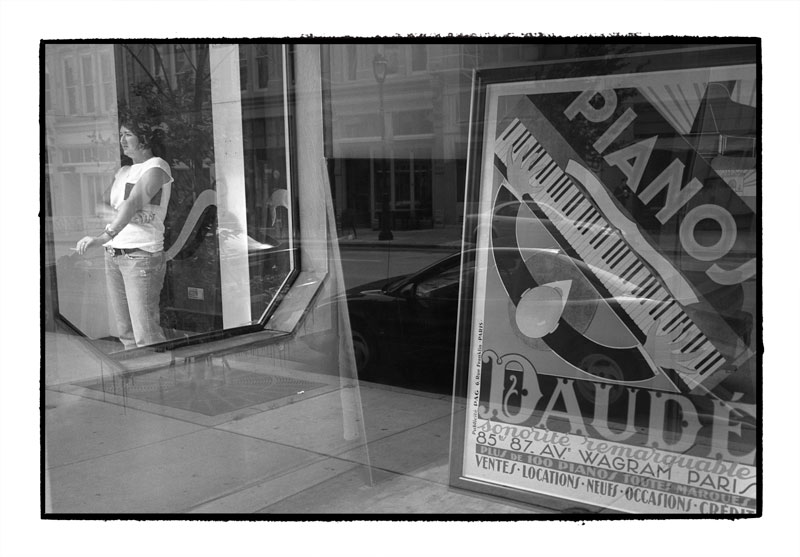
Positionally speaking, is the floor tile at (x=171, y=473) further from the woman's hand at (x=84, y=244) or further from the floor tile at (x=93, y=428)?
the woman's hand at (x=84, y=244)

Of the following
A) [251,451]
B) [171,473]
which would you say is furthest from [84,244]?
[251,451]

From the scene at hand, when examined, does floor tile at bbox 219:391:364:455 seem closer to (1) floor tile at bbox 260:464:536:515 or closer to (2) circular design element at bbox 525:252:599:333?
(1) floor tile at bbox 260:464:536:515

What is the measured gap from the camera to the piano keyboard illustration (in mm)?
3686

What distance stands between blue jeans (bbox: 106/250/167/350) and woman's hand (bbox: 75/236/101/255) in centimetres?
31

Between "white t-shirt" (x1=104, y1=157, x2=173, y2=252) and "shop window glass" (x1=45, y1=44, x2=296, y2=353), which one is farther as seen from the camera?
"white t-shirt" (x1=104, y1=157, x2=173, y2=252)

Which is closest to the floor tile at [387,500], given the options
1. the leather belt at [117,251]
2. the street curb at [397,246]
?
the street curb at [397,246]

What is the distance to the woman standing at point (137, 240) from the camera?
447 centimetres

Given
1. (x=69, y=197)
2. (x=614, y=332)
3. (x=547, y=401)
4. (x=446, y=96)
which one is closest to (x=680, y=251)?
(x=614, y=332)

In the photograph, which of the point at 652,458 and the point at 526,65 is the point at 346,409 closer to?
the point at 652,458

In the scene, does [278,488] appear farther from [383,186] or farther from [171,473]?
[383,186]

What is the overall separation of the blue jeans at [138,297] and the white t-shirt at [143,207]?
75mm

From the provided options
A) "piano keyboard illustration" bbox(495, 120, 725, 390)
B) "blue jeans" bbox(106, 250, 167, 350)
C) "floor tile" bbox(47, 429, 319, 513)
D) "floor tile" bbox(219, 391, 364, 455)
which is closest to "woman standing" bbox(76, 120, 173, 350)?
"blue jeans" bbox(106, 250, 167, 350)

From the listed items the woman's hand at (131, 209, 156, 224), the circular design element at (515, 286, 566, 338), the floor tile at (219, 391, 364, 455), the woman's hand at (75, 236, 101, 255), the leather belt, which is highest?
the woman's hand at (131, 209, 156, 224)

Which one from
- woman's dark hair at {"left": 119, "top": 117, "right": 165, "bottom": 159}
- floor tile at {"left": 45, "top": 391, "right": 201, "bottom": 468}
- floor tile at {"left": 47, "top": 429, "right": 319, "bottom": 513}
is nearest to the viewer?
floor tile at {"left": 47, "top": 429, "right": 319, "bottom": 513}
